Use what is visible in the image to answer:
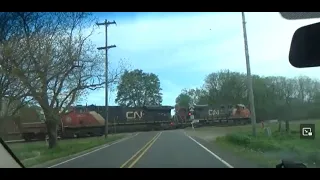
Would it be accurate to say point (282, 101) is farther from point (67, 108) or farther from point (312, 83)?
point (67, 108)

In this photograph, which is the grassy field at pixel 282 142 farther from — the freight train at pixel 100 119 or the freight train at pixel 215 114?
the freight train at pixel 100 119

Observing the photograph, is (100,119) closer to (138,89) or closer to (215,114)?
(138,89)

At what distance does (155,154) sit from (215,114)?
3.80 m

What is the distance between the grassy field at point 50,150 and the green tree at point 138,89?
1968 mm

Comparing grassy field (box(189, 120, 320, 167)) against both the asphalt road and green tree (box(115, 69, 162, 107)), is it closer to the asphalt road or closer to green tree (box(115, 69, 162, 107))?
the asphalt road

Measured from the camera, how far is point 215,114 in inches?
277

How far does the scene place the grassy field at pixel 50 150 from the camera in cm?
796

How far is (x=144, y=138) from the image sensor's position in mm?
11133

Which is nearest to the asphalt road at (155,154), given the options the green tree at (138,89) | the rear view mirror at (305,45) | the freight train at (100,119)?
the freight train at (100,119)

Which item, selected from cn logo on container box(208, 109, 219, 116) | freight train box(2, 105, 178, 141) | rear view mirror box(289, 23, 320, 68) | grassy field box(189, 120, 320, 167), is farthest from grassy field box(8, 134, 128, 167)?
rear view mirror box(289, 23, 320, 68)

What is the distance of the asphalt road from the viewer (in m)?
8.29

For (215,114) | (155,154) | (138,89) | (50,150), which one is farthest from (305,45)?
(155,154)
